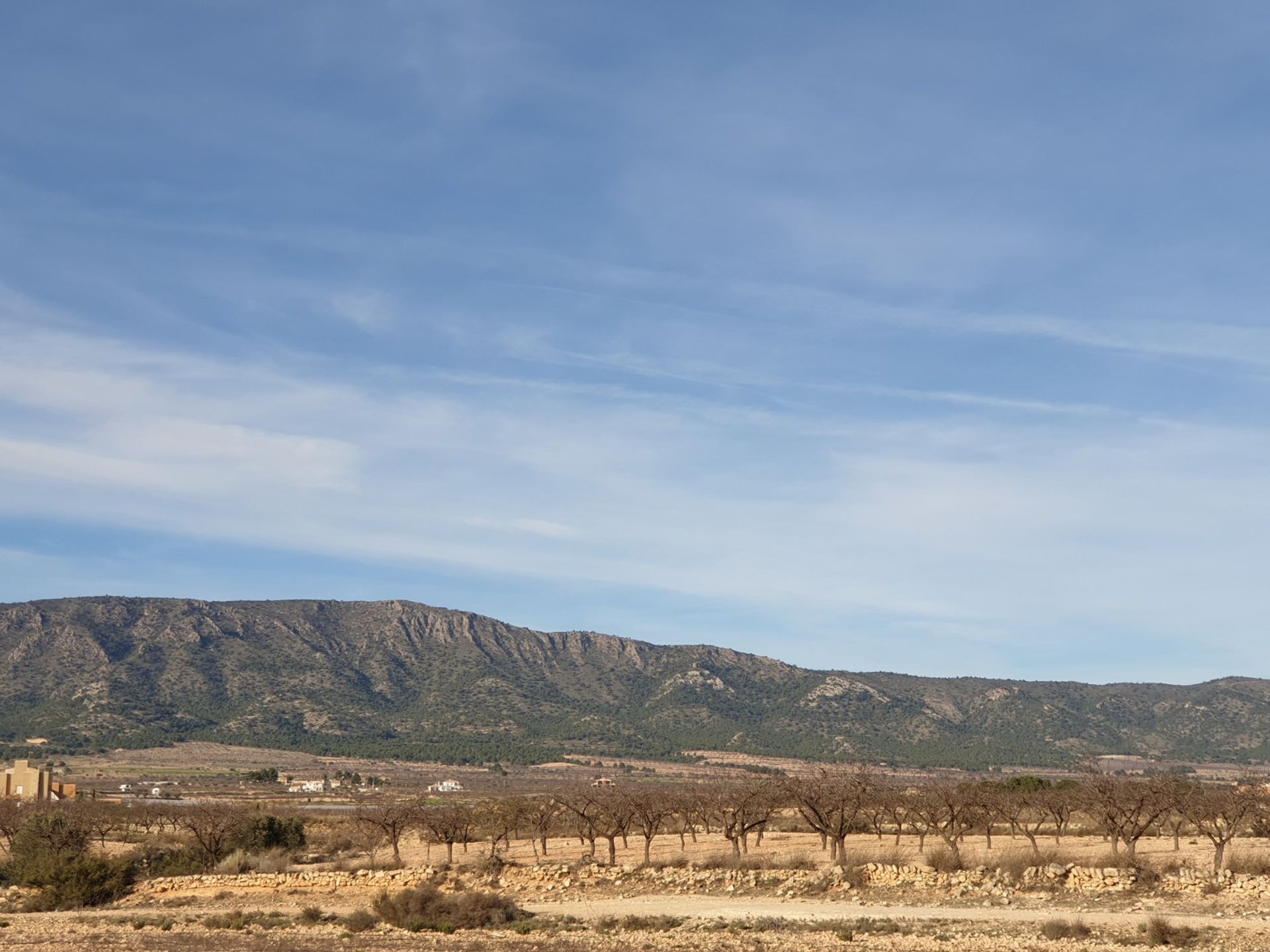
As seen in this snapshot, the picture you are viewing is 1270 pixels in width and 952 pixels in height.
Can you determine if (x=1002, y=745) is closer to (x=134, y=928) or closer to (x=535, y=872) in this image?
(x=535, y=872)

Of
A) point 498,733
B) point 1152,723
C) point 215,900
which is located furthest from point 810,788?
point 1152,723

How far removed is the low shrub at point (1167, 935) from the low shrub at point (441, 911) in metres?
18.3

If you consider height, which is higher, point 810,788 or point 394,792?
point 810,788

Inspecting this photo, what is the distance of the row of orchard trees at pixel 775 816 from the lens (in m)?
55.4

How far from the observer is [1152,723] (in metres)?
198

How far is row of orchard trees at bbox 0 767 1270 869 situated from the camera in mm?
55406

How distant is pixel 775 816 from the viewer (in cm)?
8688

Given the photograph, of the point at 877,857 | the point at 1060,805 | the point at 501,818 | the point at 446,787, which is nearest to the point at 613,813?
the point at 877,857

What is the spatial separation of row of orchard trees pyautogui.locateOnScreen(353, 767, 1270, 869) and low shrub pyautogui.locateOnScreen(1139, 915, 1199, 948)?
1520cm

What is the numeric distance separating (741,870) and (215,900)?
20.0 metres

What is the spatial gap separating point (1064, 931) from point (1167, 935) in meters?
2.49

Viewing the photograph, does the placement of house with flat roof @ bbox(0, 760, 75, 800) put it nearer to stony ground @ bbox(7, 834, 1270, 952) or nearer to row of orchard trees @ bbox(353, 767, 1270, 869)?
row of orchard trees @ bbox(353, 767, 1270, 869)

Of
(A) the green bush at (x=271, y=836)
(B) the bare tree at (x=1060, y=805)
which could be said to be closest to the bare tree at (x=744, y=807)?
(B) the bare tree at (x=1060, y=805)

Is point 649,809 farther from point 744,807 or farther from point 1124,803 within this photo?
point 1124,803
